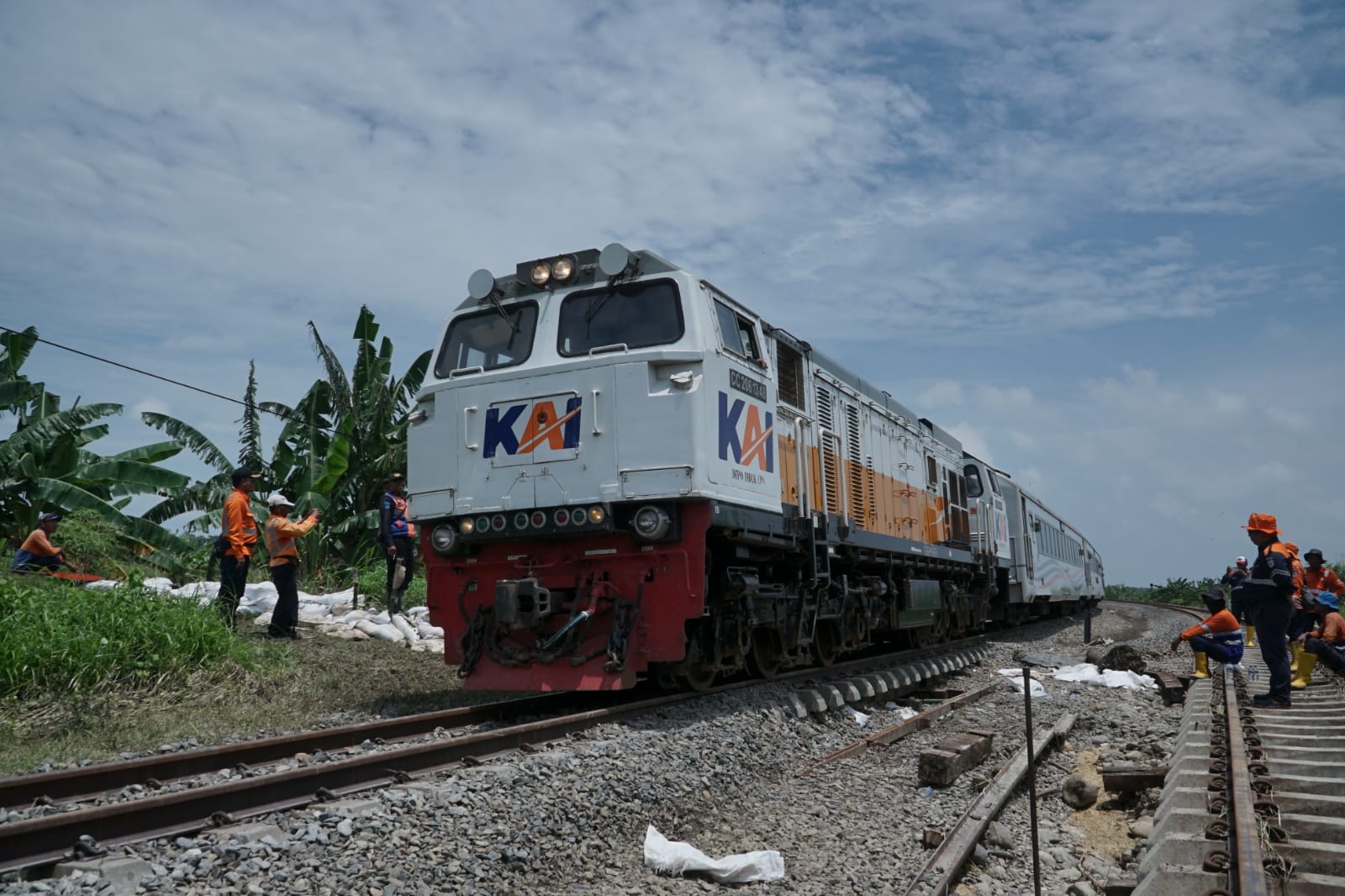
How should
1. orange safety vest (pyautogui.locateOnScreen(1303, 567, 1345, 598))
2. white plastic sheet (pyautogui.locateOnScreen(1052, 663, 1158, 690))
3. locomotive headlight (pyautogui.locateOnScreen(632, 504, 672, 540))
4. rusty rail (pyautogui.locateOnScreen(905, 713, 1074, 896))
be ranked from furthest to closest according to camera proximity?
orange safety vest (pyautogui.locateOnScreen(1303, 567, 1345, 598))
white plastic sheet (pyautogui.locateOnScreen(1052, 663, 1158, 690))
locomotive headlight (pyautogui.locateOnScreen(632, 504, 672, 540))
rusty rail (pyautogui.locateOnScreen(905, 713, 1074, 896))

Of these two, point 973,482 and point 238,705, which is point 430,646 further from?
point 973,482

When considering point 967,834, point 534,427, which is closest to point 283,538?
point 534,427

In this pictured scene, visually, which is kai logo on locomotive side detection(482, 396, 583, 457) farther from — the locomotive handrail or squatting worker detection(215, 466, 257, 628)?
squatting worker detection(215, 466, 257, 628)

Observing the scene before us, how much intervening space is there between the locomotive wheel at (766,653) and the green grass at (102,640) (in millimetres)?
4167

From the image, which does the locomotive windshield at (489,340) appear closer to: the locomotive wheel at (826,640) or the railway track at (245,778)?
the railway track at (245,778)

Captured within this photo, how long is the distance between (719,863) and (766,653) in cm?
433

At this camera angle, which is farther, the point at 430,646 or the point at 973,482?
the point at 973,482

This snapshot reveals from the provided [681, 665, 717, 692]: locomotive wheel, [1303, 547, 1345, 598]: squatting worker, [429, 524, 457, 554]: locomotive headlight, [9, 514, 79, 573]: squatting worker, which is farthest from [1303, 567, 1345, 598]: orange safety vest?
[9, 514, 79, 573]: squatting worker

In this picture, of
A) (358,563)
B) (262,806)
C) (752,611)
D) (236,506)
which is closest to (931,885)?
(262,806)

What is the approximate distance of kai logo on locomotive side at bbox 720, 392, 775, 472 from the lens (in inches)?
275

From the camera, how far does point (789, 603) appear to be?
831cm

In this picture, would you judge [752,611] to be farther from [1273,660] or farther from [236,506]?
[236,506]

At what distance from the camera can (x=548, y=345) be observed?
733 centimetres

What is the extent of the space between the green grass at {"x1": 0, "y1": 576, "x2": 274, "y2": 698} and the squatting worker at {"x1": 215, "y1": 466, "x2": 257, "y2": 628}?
0.99m
